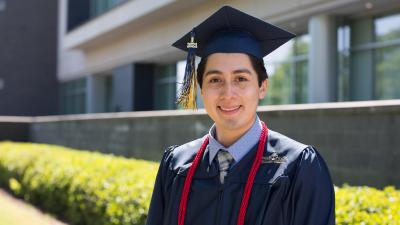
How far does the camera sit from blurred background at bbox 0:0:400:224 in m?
6.05

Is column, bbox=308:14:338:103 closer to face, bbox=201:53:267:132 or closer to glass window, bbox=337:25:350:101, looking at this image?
glass window, bbox=337:25:350:101

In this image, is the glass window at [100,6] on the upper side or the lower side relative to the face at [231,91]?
upper

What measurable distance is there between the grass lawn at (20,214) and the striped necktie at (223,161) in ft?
20.1

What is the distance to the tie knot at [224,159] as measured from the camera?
212 cm

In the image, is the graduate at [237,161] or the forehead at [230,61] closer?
the graduate at [237,161]

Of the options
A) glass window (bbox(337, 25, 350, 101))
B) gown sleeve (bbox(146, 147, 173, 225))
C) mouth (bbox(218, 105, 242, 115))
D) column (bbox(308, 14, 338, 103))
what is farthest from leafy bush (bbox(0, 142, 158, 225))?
glass window (bbox(337, 25, 350, 101))

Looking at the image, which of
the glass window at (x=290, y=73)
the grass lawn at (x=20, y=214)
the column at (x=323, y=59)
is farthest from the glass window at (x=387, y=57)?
the grass lawn at (x=20, y=214)

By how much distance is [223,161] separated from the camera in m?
2.14

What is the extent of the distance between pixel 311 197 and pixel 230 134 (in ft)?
1.37

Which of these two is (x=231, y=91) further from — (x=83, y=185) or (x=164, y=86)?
(x=164, y=86)

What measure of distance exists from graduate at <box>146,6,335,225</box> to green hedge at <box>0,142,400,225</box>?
170cm

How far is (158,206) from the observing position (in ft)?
7.65

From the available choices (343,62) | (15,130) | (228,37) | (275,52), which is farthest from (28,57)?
(228,37)

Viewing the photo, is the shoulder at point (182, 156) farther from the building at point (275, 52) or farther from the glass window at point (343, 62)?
the glass window at point (343, 62)
